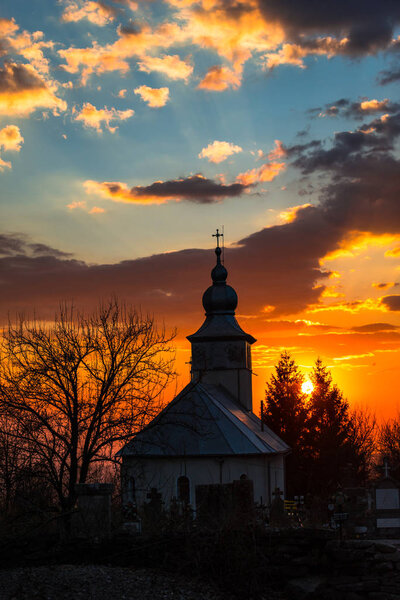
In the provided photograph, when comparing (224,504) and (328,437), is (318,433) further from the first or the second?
(224,504)

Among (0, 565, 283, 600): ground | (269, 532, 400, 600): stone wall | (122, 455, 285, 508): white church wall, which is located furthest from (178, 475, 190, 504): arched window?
(0, 565, 283, 600): ground

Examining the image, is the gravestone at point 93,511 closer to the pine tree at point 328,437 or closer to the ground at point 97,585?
the ground at point 97,585

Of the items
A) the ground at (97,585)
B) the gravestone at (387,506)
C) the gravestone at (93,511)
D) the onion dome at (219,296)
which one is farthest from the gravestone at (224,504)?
the onion dome at (219,296)

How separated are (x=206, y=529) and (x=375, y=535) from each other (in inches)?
400

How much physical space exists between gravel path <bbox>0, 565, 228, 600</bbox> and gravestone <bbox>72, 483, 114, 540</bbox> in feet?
4.33

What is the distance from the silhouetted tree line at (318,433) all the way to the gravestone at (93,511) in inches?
1434

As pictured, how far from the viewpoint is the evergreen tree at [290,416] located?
55969mm

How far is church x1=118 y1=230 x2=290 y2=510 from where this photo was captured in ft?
108

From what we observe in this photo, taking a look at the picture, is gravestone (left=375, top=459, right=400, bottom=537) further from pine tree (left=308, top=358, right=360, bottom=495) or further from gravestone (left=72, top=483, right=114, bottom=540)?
pine tree (left=308, top=358, right=360, bottom=495)

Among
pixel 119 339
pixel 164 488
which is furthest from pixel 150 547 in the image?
pixel 164 488

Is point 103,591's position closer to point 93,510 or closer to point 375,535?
point 93,510

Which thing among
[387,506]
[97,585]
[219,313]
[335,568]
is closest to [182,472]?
[387,506]

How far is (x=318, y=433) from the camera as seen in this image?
57.8m

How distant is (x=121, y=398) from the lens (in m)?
21.7
